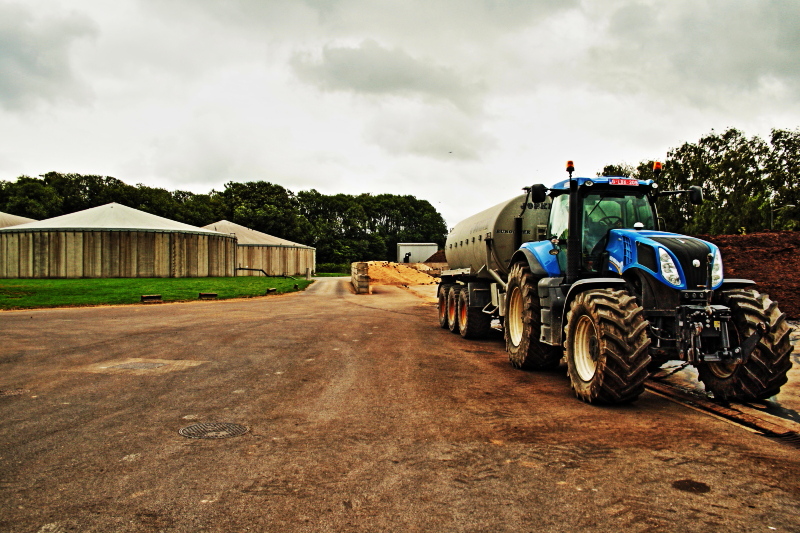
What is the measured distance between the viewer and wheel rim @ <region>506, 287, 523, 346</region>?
10.9 m

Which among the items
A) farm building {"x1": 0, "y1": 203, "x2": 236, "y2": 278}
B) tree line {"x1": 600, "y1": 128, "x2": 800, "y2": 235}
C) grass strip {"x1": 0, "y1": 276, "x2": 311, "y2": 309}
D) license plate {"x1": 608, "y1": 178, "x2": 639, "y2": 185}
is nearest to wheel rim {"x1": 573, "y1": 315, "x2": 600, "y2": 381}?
license plate {"x1": 608, "y1": 178, "x2": 639, "y2": 185}

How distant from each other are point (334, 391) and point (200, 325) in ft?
32.9

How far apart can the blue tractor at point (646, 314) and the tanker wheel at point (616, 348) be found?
1cm

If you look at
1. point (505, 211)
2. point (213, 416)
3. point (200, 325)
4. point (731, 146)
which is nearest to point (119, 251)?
point (200, 325)

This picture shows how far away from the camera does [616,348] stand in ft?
22.3

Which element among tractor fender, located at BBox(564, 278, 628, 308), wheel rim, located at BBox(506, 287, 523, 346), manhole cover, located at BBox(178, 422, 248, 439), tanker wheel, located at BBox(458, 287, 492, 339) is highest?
tractor fender, located at BBox(564, 278, 628, 308)

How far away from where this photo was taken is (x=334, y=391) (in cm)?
791

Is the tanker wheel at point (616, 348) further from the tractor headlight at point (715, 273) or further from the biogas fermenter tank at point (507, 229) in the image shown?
the biogas fermenter tank at point (507, 229)

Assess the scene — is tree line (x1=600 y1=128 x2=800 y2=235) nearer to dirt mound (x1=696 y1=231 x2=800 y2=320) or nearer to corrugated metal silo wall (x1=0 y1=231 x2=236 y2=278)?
dirt mound (x1=696 y1=231 x2=800 y2=320)

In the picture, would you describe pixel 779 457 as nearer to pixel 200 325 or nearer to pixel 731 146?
pixel 200 325

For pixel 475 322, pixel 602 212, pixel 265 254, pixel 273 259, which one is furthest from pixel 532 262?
pixel 273 259

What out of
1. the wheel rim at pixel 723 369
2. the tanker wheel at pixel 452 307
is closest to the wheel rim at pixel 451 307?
the tanker wheel at pixel 452 307

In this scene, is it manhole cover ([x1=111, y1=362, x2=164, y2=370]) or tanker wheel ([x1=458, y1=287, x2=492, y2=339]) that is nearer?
manhole cover ([x1=111, y1=362, x2=164, y2=370])

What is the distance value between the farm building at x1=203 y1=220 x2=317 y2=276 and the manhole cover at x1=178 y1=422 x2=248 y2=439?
173 ft
